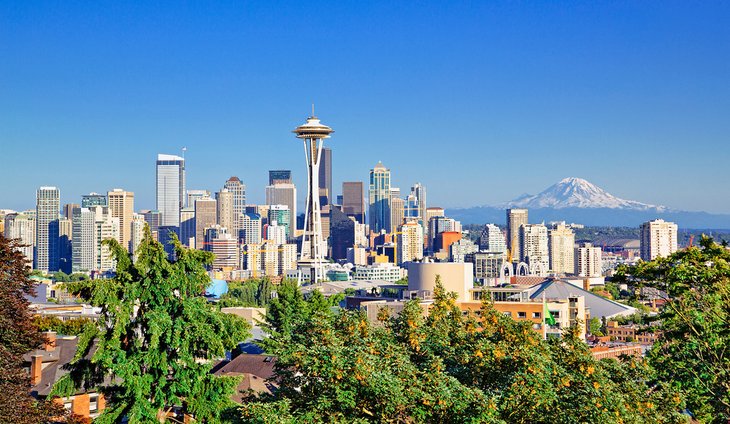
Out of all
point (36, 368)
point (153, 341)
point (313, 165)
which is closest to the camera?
point (153, 341)

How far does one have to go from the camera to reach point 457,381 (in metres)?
15.8

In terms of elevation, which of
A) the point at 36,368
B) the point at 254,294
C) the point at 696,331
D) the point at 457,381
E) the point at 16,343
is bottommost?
the point at 254,294

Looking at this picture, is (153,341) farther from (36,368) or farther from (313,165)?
(313,165)

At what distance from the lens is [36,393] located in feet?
94.0

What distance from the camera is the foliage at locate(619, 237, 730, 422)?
16.7 meters

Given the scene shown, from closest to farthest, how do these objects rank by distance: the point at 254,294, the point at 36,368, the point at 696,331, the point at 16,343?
the point at 696,331, the point at 16,343, the point at 36,368, the point at 254,294

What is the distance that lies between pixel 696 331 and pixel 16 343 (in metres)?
14.4

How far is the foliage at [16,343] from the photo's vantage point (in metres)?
20.2

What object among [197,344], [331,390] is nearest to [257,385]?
[197,344]

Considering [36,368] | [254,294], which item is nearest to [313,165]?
[254,294]

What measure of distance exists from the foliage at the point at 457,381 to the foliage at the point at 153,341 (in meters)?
1.26

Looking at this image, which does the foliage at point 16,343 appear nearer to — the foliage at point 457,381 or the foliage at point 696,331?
the foliage at point 457,381

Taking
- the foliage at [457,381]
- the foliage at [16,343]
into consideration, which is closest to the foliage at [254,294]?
the foliage at [16,343]

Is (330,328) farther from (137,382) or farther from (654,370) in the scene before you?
(654,370)
